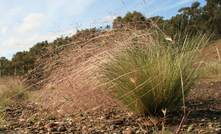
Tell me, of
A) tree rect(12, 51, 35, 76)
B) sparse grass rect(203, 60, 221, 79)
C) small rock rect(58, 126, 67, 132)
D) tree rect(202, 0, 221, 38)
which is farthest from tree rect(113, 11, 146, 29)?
tree rect(12, 51, 35, 76)

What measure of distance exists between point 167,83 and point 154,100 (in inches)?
7.9

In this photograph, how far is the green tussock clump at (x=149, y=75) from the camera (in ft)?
5.65

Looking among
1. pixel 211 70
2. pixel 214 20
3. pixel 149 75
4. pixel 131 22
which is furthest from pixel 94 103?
pixel 214 20

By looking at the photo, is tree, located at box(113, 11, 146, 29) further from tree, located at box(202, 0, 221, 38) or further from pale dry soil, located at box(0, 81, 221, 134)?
pale dry soil, located at box(0, 81, 221, 134)

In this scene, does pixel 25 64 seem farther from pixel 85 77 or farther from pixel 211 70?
pixel 211 70

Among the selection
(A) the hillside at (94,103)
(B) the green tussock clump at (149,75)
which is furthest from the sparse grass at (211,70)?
(B) the green tussock clump at (149,75)

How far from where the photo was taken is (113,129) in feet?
5.55

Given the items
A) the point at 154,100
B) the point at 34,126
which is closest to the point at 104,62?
the point at 154,100

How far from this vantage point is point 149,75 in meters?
1.74

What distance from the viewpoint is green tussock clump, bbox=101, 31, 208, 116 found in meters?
1.72

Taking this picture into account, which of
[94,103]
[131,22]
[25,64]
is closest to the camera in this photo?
[94,103]

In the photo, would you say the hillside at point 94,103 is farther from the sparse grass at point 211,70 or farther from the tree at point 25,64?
the tree at point 25,64

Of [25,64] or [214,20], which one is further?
A: [214,20]

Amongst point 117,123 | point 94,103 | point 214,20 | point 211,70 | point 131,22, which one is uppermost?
point 214,20
